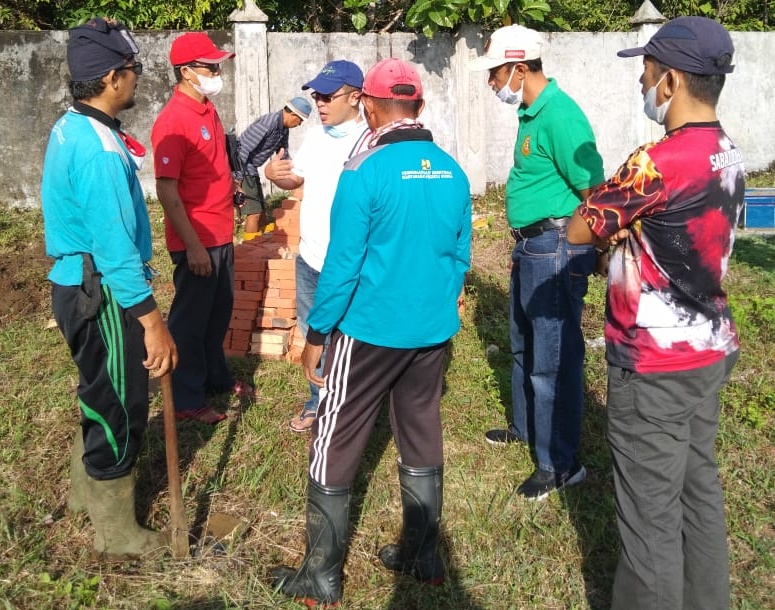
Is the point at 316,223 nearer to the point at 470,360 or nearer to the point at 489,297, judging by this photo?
the point at 470,360

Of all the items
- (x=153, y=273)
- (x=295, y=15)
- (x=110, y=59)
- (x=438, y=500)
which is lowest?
(x=438, y=500)

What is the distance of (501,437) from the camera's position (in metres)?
4.25

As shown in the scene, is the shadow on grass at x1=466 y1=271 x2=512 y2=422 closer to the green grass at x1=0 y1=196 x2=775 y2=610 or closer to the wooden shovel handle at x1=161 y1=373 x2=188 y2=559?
the green grass at x1=0 y1=196 x2=775 y2=610

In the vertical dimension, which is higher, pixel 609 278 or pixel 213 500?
pixel 609 278

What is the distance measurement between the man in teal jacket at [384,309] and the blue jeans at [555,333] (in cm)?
77

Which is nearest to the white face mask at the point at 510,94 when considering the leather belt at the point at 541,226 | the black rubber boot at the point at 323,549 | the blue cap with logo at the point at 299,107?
the leather belt at the point at 541,226

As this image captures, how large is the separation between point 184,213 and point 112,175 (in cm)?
130

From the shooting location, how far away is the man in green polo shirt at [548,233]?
3.46m

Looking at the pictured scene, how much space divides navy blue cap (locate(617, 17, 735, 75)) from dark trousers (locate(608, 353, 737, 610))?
0.97 metres

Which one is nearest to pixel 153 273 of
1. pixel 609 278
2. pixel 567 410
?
pixel 609 278

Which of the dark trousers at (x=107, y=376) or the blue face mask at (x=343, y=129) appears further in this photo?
the blue face mask at (x=343, y=129)

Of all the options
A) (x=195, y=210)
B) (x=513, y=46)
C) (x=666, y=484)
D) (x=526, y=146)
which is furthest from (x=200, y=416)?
(x=666, y=484)

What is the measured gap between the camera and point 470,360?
17.6 feet

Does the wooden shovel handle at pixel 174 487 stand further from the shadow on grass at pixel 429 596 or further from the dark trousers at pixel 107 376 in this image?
the shadow on grass at pixel 429 596
